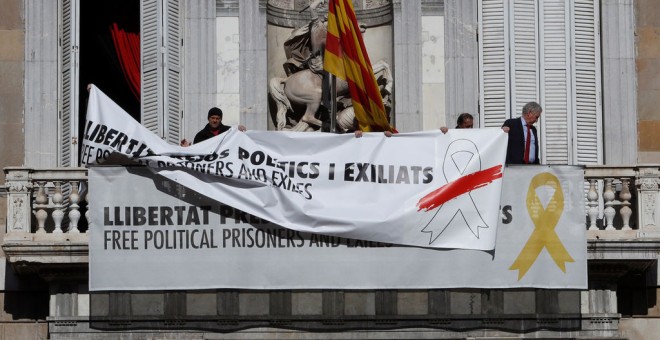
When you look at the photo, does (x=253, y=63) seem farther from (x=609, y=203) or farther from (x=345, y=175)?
(x=609, y=203)

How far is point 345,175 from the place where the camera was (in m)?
26.9

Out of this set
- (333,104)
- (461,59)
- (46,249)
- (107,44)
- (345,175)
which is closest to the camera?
(345,175)

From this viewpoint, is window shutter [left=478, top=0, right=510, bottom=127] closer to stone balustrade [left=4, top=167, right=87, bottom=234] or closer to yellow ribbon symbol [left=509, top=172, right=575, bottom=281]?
yellow ribbon symbol [left=509, top=172, right=575, bottom=281]

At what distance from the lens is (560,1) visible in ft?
96.9

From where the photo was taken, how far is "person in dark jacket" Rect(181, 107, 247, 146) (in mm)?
27438

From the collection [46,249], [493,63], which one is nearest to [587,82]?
[493,63]

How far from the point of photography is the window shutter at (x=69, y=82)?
29.1 metres

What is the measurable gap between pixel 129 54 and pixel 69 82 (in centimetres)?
106

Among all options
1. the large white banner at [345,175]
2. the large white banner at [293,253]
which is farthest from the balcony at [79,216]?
the large white banner at [345,175]

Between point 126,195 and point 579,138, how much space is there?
608cm

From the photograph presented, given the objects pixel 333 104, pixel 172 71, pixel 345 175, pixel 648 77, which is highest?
pixel 172 71

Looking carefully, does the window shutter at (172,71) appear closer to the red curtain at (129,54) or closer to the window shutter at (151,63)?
the window shutter at (151,63)

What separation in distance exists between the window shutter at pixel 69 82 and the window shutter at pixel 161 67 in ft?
2.87

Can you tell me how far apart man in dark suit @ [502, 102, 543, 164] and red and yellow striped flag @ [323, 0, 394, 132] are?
1.61m
